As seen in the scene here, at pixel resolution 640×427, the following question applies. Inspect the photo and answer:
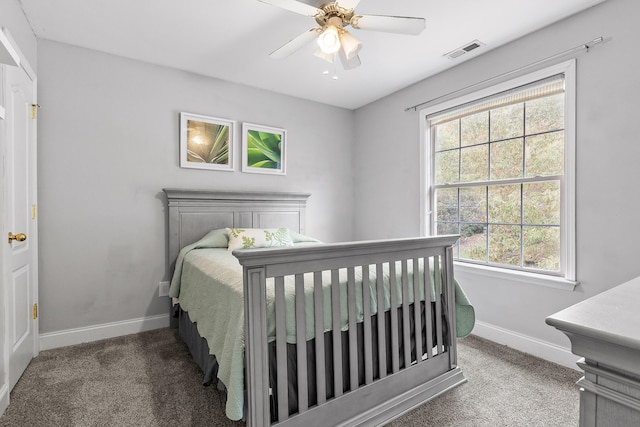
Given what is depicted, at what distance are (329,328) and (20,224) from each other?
2123 millimetres

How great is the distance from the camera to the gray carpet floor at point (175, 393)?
5.41 ft

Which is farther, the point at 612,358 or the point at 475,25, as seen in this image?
the point at 475,25

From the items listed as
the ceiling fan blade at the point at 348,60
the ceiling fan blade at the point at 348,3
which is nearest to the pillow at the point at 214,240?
the ceiling fan blade at the point at 348,60

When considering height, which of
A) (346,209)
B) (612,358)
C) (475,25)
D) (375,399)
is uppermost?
(475,25)

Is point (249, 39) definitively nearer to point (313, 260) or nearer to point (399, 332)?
point (313, 260)

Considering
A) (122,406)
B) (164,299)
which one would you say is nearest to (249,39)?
(164,299)

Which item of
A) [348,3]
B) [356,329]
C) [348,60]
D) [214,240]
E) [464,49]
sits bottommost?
[356,329]

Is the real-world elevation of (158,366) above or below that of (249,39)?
below

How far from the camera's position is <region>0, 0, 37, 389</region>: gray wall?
1651mm

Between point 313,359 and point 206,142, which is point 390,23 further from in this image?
point 206,142

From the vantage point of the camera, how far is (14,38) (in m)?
1.99

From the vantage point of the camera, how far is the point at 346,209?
4.18 metres

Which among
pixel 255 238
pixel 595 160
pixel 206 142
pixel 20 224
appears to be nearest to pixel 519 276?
pixel 595 160

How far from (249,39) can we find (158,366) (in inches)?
99.1
